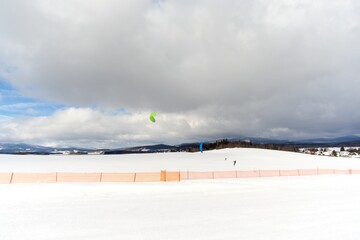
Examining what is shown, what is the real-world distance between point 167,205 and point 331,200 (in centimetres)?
1048

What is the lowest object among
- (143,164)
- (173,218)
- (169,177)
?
(173,218)

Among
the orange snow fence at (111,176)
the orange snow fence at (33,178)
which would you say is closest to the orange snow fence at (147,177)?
the orange snow fence at (111,176)

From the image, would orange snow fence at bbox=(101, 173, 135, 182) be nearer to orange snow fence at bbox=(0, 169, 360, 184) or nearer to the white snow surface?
orange snow fence at bbox=(0, 169, 360, 184)

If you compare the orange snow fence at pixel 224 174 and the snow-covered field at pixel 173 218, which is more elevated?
the orange snow fence at pixel 224 174

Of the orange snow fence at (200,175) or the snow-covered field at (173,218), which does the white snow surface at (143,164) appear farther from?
the snow-covered field at (173,218)

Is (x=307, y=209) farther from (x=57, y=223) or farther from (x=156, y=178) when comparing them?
(x=156, y=178)

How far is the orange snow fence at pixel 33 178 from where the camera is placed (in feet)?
98.9

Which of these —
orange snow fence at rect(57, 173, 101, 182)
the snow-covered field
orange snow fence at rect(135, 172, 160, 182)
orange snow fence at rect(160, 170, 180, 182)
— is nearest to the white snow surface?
orange snow fence at rect(135, 172, 160, 182)

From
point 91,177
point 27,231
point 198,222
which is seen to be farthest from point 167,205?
point 91,177

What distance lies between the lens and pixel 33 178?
101 feet

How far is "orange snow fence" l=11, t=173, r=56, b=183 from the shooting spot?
30156 mm

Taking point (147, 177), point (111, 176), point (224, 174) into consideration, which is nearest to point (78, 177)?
point (111, 176)

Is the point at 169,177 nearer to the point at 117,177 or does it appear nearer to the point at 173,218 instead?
the point at 117,177

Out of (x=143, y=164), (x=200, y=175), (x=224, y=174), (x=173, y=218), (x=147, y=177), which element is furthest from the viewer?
(x=143, y=164)
